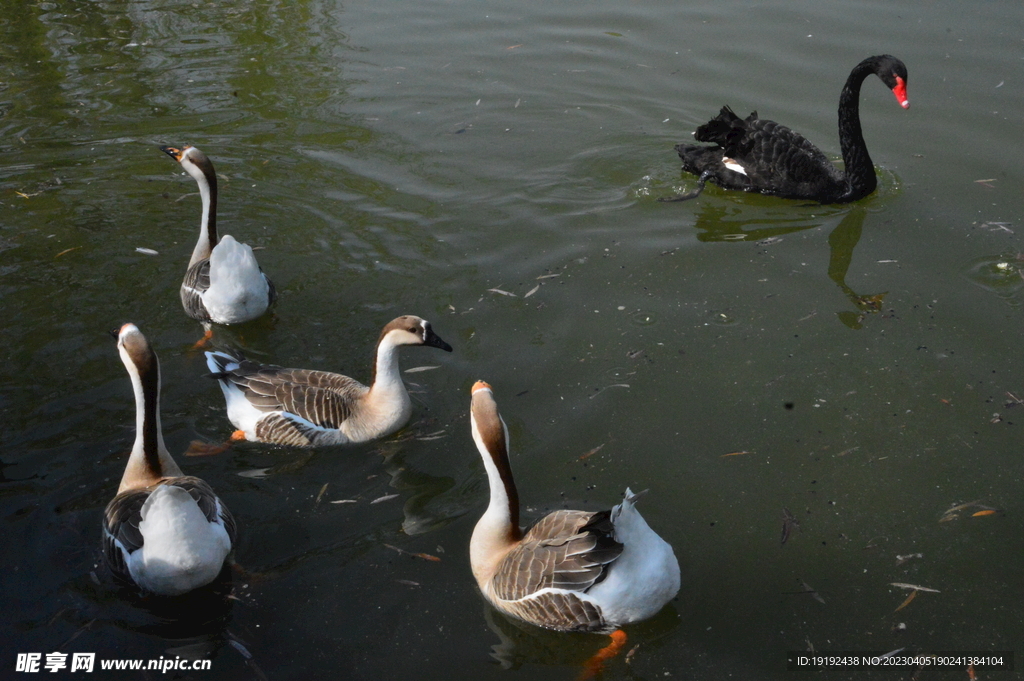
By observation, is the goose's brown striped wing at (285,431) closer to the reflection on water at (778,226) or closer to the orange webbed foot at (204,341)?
the orange webbed foot at (204,341)

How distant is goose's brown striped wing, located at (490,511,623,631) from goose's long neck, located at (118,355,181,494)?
2.17m

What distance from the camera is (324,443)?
5.73 meters

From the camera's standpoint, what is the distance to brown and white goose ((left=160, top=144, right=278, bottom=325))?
6480 millimetres

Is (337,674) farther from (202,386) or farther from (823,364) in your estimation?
(823,364)

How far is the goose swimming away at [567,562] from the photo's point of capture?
165 inches

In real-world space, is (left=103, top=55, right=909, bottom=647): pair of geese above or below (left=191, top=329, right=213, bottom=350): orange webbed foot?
above

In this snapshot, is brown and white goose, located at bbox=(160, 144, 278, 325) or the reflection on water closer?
brown and white goose, located at bbox=(160, 144, 278, 325)

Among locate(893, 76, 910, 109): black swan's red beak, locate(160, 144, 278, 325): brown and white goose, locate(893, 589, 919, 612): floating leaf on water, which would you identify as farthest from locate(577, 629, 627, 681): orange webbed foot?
locate(893, 76, 910, 109): black swan's red beak

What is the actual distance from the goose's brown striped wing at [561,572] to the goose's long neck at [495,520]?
12 cm

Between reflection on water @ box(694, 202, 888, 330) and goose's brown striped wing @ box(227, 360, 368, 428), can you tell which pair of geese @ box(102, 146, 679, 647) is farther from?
reflection on water @ box(694, 202, 888, 330)

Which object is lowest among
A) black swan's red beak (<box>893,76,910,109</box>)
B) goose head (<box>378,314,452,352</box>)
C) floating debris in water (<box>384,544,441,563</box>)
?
floating debris in water (<box>384,544,441,563</box>)

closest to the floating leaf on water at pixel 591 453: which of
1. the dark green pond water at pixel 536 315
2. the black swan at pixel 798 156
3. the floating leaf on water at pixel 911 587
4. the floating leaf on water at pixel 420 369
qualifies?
the dark green pond water at pixel 536 315

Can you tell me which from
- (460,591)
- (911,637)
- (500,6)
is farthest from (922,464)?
(500,6)

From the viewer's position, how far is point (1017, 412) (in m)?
5.72
